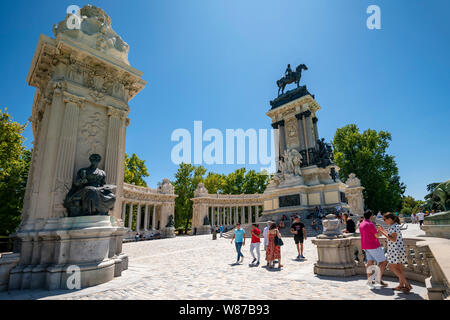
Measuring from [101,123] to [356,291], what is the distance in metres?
10.1

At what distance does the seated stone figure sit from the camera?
23.2 ft

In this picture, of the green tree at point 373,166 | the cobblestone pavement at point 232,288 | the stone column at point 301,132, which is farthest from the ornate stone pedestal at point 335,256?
the green tree at point 373,166

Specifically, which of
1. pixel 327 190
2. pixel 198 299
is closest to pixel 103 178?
pixel 198 299

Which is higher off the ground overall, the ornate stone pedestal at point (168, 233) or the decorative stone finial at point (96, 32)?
the decorative stone finial at point (96, 32)

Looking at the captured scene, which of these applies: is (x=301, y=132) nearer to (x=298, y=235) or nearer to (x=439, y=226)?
(x=298, y=235)

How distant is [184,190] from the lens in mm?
53906

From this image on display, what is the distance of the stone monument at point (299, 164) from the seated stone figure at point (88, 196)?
67.4 ft

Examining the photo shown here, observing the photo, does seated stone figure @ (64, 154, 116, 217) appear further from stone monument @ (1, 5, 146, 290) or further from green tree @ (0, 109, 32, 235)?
green tree @ (0, 109, 32, 235)

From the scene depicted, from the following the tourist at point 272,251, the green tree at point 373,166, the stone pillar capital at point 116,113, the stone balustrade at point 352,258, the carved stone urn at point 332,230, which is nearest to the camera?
the stone balustrade at point 352,258

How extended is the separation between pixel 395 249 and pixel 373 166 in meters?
41.9

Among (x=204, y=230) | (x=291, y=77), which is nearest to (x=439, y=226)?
(x=291, y=77)

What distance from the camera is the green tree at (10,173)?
18.1 m

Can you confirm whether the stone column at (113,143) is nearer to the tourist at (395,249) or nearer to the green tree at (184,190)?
the tourist at (395,249)

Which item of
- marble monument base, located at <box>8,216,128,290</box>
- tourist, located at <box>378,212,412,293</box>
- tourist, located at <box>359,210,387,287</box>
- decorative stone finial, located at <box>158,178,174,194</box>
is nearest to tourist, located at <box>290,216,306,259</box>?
tourist, located at <box>359,210,387,287</box>
